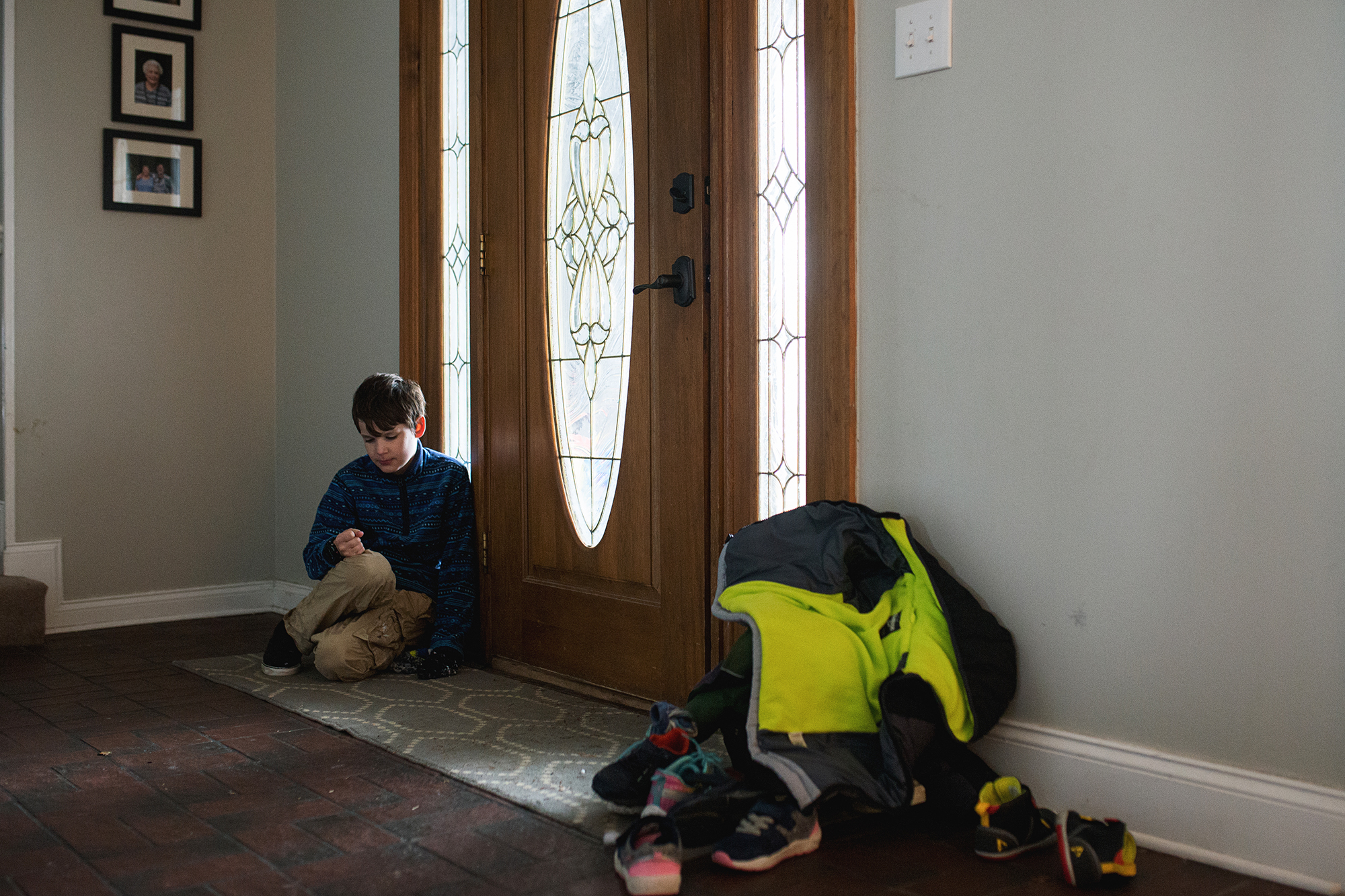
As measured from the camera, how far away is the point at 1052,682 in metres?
1.71

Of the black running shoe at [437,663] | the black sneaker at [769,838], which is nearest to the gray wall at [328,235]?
the black running shoe at [437,663]

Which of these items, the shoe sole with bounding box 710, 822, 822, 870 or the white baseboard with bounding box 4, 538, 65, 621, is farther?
the white baseboard with bounding box 4, 538, 65, 621

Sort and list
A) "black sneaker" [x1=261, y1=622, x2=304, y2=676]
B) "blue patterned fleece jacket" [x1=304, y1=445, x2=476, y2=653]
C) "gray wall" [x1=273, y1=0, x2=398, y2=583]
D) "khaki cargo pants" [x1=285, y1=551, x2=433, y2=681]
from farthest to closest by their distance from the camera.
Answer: "gray wall" [x1=273, y1=0, x2=398, y2=583]
"blue patterned fleece jacket" [x1=304, y1=445, x2=476, y2=653]
"black sneaker" [x1=261, y1=622, x2=304, y2=676]
"khaki cargo pants" [x1=285, y1=551, x2=433, y2=681]

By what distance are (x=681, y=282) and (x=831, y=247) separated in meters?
0.39

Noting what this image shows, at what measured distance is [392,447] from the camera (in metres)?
2.77

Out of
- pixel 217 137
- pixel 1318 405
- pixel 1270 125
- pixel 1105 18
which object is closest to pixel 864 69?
pixel 1105 18

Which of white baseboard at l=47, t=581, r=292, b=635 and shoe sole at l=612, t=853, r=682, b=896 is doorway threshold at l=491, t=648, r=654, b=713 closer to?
shoe sole at l=612, t=853, r=682, b=896

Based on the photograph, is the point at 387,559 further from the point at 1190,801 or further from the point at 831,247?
the point at 1190,801

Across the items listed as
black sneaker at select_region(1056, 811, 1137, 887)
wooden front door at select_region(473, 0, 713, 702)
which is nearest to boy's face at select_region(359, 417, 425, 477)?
wooden front door at select_region(473, 0, 713, 702)

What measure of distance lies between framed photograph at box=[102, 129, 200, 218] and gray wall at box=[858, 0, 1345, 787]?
8.30 ft

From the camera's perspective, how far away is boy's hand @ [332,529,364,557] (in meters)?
2.68

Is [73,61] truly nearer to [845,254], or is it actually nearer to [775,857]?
[845,254]

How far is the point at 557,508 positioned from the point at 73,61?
7.06ft

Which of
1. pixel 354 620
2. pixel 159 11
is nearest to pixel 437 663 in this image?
pixel 354 620
